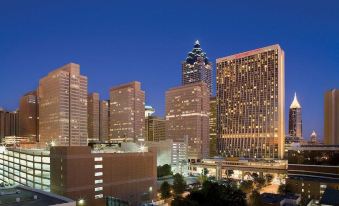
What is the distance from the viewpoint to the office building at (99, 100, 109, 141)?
16138cm

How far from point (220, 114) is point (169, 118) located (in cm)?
2341

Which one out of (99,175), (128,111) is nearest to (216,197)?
(99,175)

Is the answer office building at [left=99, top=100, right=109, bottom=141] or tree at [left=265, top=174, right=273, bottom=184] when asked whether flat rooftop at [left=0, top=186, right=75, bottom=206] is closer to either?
tree at [left=265, top=174, right=273, bottom=184]

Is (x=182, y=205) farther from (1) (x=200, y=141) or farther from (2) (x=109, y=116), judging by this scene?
(2) (x=109, y=116)

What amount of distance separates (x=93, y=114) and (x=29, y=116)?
97.0 feet

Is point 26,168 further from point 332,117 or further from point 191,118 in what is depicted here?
point 332,117

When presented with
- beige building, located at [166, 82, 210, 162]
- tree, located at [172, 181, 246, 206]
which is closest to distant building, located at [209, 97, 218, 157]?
beige building, located at [166, 82, 210, 162]

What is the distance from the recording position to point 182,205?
39188 mm

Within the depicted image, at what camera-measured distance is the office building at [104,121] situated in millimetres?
161375

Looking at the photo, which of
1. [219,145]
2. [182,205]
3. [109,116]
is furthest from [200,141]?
[182,205]

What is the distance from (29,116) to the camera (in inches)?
5832

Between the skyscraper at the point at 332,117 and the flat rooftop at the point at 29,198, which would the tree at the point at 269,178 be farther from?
the flat rooftop at the point at 29,198

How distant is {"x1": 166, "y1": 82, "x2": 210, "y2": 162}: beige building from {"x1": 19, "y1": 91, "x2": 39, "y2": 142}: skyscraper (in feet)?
211

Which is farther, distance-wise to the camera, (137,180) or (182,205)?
(137,180)
